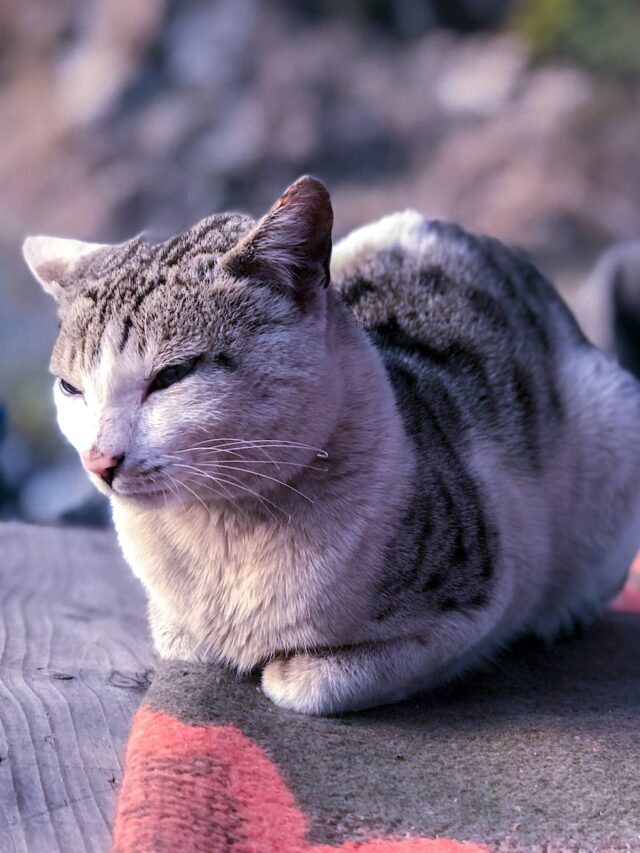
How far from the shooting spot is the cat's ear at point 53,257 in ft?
3.64

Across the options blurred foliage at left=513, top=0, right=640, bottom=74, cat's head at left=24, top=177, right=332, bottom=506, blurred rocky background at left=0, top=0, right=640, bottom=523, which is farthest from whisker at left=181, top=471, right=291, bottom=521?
blurred foliage at left=513, top=0, right=640, bottom=74

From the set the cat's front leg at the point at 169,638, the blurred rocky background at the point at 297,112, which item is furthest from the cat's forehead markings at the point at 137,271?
the blurred rocky background at the point at 297,112

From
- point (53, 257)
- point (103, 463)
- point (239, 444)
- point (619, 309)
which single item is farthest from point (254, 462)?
point (619, 309)

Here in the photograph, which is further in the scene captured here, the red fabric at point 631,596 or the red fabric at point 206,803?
the red fabric at point 631,596

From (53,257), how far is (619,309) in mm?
1646

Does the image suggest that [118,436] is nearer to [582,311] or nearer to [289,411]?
[289,411]

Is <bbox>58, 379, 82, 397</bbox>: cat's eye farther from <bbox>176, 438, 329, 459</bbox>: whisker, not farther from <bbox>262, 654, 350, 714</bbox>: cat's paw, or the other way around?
<bbox>262, 654, 350, 714</bbox>: cat's paw

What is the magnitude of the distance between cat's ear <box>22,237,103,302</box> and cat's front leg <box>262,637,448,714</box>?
1.53ft

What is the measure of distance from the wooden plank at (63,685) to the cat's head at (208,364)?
0.23 m

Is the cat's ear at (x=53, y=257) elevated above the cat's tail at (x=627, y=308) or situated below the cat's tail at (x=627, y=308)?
above

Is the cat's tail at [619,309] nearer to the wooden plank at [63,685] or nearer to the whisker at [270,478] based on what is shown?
the wooden plank at [63,685]

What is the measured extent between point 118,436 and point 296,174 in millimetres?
1987

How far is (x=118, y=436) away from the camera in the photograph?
903 millimetres

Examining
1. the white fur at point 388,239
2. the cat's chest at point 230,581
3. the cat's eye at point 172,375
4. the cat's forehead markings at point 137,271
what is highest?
the cat's forehead markings at point 137,271
